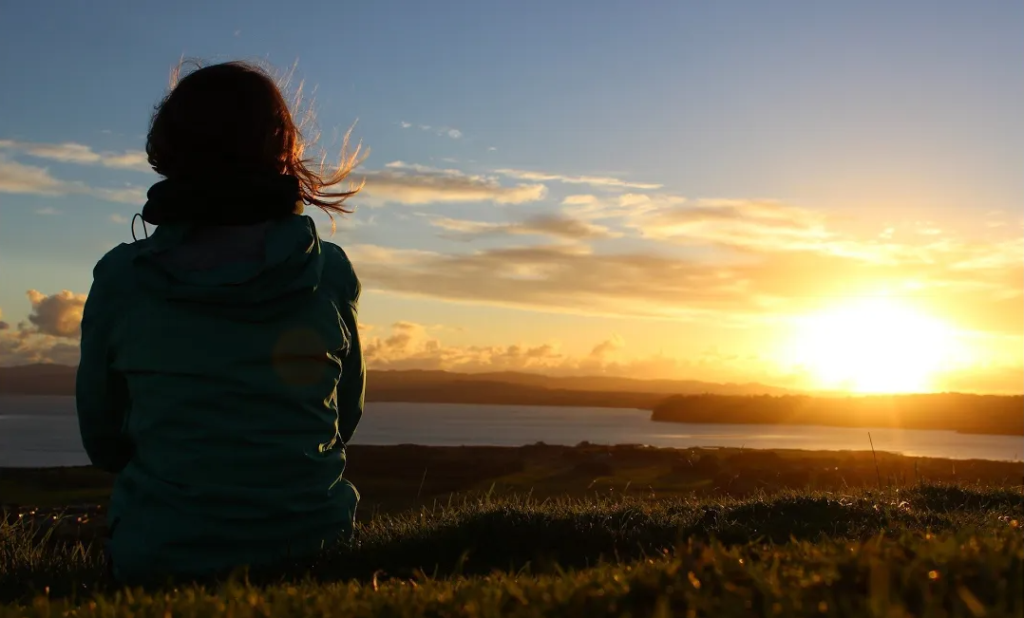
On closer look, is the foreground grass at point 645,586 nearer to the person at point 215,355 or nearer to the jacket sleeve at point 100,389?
the person at point 215,355

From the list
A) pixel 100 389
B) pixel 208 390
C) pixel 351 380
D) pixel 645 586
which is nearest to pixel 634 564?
pixel 645 586

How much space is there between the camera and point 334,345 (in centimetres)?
385

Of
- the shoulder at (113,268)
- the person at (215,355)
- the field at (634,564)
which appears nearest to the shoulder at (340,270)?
the person at (215,355)

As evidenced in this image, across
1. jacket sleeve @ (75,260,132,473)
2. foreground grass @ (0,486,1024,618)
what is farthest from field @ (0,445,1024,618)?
jacket sleeve @ (75,260,132,473)

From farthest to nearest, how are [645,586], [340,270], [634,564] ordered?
[340,270]
[634,564]
[645,586]

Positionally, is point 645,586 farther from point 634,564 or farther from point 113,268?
point 113,268

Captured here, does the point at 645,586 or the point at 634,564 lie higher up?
the point at 645,586

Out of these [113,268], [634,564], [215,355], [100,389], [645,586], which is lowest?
[634,564]

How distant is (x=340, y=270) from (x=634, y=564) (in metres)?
1.87

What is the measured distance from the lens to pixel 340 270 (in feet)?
13.0

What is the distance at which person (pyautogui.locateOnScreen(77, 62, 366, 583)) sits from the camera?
354 centimetres

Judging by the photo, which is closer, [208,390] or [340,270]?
[208,390]

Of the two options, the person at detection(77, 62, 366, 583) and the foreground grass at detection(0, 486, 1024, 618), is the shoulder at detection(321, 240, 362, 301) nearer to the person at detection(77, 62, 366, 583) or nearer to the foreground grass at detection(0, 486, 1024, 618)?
the person at detection(77, 62, 366, 583)

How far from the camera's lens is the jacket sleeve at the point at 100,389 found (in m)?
3.62
